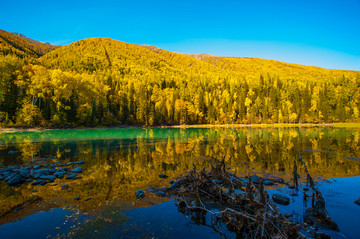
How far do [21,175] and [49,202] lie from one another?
16.6 ft

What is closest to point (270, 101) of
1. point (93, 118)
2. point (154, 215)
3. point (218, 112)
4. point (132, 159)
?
point (218, 112)

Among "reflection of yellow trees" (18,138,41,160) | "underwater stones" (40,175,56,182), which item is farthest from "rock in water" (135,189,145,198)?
"reflection of yellow trees" (18,138,41,160)

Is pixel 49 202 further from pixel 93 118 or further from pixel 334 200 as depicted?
pixel 93 118

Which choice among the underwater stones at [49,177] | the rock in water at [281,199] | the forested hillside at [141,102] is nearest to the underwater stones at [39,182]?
the underwater stones at [49,177]

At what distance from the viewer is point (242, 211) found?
6.34 m

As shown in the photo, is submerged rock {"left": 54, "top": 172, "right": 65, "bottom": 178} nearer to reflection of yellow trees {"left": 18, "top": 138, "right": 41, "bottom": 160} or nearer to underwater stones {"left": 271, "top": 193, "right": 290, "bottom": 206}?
reflection of yellow trees {"left": 18, "top": 138, "right": 41, "bottom": 160}

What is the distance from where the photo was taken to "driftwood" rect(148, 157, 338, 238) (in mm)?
4884

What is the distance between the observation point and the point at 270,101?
3593 inches

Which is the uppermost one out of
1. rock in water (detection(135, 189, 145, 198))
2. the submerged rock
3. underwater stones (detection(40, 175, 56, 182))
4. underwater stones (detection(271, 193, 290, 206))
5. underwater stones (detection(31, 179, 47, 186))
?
underwater stones (detection(271, 193, 290, 206))

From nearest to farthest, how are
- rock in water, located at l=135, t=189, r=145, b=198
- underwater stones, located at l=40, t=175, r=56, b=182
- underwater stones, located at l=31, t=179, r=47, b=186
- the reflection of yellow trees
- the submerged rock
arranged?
rock in water, located at l=135, t=189, r=145, b=198, underwater stones, located at l=31, t=179, r=47, b=186, underwater stones, located at l=40, t=175, r=56, b=182, the submerged rock, the reflection of yellow trees

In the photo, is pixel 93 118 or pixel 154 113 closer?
pixel 93 118

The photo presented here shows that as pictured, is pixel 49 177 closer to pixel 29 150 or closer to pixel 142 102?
pixel 29 150

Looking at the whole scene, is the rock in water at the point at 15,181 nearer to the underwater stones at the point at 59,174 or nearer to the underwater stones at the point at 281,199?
the underwater stones at the point at 59,174

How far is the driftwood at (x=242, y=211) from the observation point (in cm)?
488
